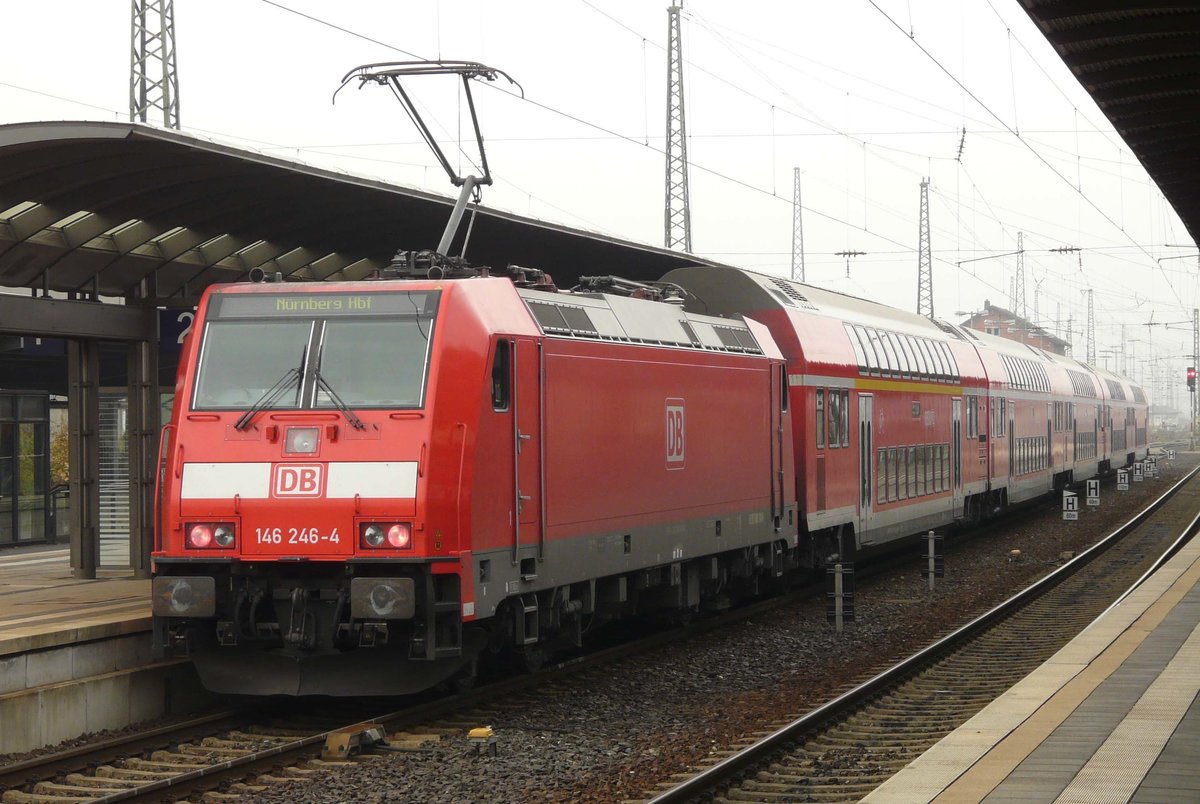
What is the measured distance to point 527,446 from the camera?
38.9 feet

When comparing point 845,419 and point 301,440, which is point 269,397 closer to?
point 301,440

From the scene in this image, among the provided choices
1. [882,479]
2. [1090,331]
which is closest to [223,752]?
[882,479]

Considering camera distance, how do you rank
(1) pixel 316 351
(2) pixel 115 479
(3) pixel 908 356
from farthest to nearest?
(3) pixel 908 356 → (2) pixel 115 479 → (1) pixel 316 351

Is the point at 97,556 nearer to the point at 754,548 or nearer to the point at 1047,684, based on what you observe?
the point at 754,548

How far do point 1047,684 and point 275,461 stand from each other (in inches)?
243

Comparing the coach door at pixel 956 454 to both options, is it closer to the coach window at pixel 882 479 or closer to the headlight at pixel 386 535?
the coach window at pixel 882 479

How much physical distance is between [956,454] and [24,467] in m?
15.6

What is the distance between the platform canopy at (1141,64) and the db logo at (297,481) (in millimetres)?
5881

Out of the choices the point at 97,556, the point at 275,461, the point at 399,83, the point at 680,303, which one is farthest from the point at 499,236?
the point at 275,461

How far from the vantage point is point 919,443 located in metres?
24.0

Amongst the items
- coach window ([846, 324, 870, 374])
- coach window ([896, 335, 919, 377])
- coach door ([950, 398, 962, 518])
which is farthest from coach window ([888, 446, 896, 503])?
coach door ([950, 398, 962, 518])

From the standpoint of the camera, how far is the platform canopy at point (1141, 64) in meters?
7.61

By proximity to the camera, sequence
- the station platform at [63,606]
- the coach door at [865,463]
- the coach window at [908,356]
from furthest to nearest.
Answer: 1. the coach window at [908,356]
2. the coach door at [865,463]
3. the station platform at [63,606]

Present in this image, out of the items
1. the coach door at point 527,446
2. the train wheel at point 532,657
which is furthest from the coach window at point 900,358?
the coach door at point 527,446
